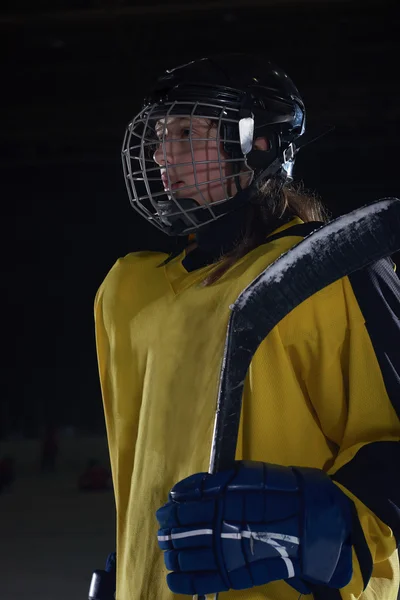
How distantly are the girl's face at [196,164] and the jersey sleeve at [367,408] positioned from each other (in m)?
0.23

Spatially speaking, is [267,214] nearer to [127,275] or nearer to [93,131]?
[127,275]

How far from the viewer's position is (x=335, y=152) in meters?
5.19

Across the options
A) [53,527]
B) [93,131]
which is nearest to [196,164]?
[53,527]

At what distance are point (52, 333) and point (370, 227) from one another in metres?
5.48

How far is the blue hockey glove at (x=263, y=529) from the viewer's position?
0.71 meters

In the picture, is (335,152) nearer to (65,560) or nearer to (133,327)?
(65,560)

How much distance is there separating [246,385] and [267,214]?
0.79ft

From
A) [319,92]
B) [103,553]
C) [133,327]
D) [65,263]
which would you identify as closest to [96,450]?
[65,263]

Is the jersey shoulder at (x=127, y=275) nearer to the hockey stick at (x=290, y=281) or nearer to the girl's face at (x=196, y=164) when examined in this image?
the girl's face at (x=196, y=164)

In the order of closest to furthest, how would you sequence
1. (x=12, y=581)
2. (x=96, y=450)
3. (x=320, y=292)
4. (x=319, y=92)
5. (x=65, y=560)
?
(x=320, y=292)
(x=12, y=581)
(x=65, y=560)
(x=319, y=92)
(x=96, y=450)

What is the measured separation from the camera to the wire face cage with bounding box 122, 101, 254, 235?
96 centimetres

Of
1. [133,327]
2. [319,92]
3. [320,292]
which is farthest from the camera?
[319,92]

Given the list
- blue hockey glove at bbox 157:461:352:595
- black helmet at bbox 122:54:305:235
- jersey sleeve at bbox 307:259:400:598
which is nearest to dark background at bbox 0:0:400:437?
black helmet at bbox 122:54:305:235

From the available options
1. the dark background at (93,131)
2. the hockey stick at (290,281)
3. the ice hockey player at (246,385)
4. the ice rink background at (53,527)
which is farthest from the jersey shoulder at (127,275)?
the dark background at (93,131)
